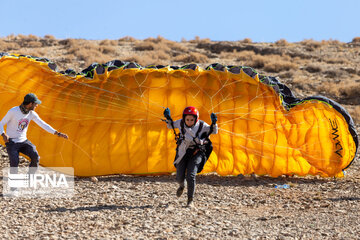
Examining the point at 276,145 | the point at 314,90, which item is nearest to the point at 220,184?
the point at 276,145

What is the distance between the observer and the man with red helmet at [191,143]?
6.85 meters

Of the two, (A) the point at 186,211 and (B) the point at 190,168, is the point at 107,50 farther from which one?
(A) the point at 186,211

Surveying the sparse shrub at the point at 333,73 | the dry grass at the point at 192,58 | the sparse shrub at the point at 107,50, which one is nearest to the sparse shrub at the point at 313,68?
the sparse shrub at the point at 333,73

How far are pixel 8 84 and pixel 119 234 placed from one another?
5.71 m

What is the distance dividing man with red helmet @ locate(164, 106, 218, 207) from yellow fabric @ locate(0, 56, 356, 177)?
8.93ft

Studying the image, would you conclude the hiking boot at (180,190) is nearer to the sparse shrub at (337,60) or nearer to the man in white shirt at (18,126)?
the man in white shirt at (18,126)

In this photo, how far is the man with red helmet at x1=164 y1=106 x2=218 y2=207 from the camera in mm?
6852

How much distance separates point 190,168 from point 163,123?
306cm

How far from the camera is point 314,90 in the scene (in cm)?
2181

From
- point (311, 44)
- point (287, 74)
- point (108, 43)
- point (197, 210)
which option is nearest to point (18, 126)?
point (197, 210)

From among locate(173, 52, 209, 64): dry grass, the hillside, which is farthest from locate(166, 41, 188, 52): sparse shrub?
the hillside

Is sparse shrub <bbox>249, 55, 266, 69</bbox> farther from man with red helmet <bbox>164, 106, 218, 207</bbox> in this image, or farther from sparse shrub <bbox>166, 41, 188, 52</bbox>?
man with red helmet <bbox>164, 106, 218, 207</bbox>

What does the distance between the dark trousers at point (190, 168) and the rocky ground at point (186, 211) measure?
1.07 feet

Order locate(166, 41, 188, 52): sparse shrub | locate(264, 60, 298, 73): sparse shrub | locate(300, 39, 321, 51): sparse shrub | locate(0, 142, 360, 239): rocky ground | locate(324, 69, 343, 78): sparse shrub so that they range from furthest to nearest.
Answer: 1. locate(300, 39, 321, 51): sparse shrub
2. locate(166, 41, 188, 52): sparse shrub
3. locate(264, 60, 298, 73): sparse shrub
4. locate(324, 69, 343, 78): sparse shrub
5. locate(0, 142, 360, 239): rocky ground
